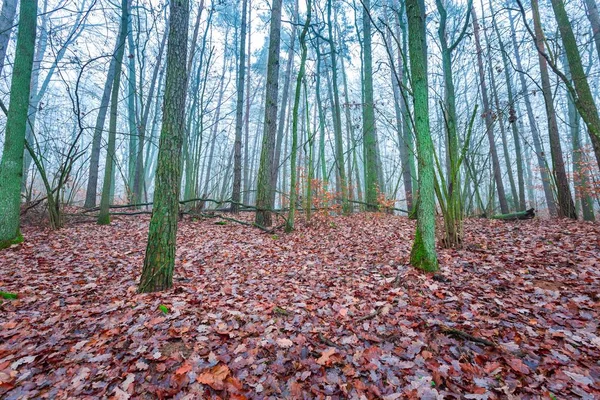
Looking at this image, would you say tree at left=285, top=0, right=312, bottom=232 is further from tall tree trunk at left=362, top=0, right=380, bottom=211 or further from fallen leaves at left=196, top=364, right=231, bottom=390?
fallen leaves at left=196, top=364, right=231, bottom=390

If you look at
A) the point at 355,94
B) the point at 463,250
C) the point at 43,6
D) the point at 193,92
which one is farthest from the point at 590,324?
the point at 43,6

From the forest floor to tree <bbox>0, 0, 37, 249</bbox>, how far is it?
0.57 meters

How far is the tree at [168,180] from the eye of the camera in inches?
138

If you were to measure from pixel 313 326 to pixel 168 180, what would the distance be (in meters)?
2.56

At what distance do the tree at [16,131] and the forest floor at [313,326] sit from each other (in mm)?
573

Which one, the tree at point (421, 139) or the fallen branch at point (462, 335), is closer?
the fallen branch at point (462, 335)

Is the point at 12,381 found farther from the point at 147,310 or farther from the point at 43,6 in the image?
the point at 43,6

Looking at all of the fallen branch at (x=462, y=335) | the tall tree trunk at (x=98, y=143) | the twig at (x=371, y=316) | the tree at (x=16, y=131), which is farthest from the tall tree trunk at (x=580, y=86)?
the tall tree trunk at (x=98, y=143)

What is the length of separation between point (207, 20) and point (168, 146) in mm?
10753

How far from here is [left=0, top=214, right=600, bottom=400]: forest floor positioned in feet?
6.72

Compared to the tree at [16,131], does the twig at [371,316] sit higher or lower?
lower

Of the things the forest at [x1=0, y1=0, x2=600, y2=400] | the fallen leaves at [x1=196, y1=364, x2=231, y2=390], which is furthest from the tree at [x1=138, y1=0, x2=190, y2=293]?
the fallen leaves at [x1=196, y1=364, x2=231, y2=390]

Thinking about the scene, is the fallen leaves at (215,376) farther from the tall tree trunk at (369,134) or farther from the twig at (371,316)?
the tall tree trunk at (369,134)

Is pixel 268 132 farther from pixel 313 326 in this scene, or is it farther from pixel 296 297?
pixel 313 326
